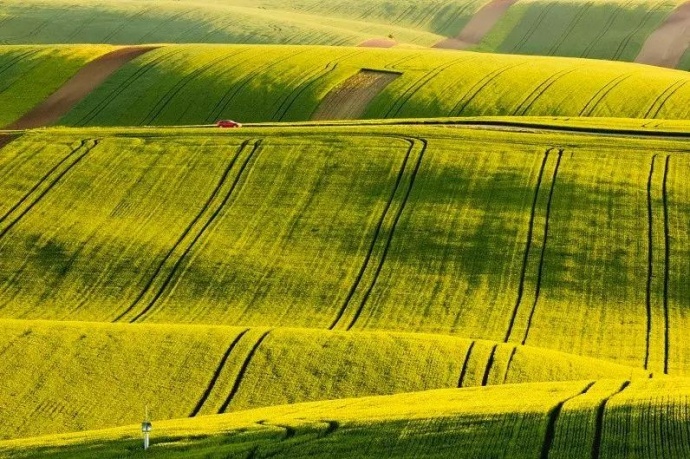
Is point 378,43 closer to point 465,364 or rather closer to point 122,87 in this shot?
point 122,87

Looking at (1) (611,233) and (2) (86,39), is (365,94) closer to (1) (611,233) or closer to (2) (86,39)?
(1) (611,233)

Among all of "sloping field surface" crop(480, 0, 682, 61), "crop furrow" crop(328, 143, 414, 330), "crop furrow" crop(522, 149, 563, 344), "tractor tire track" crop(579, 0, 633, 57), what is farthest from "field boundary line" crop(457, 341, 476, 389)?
"tractor tire track" crop(579, 0, 633, 57)

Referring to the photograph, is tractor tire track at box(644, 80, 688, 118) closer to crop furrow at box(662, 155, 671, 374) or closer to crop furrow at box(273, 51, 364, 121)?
crop furrow at box(662, 155, 671, 374)

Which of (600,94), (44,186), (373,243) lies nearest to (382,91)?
(600,94)

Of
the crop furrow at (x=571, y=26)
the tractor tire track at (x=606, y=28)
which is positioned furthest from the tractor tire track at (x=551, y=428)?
the crop furrow at (x=571, y=26)

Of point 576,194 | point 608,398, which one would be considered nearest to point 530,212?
point 576,194

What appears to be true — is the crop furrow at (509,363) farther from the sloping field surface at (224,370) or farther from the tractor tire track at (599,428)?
the tractor tire track at (599,428)
